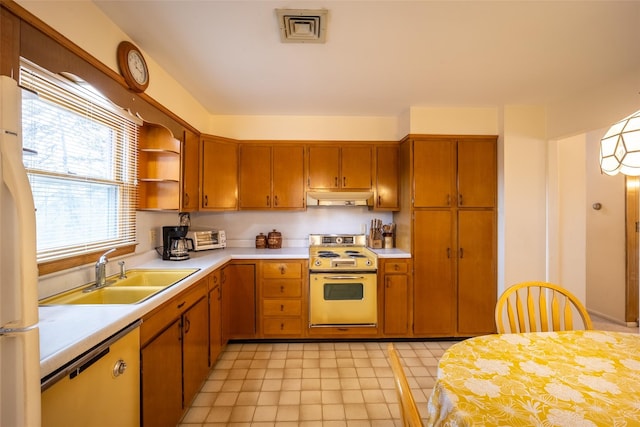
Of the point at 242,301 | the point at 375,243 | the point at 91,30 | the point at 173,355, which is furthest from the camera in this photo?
the point at 375,243

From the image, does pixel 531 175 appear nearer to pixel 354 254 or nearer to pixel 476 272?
pixel 476 272

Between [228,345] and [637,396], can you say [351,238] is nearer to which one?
[228,345]

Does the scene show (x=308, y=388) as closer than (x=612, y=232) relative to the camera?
Yes

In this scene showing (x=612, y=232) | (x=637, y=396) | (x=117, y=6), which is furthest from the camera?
(x=612, y=232)

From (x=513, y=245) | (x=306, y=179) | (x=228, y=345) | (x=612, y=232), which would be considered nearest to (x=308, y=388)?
(x=228, y=345)

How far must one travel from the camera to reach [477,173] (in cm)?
290

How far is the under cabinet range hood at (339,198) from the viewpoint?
313 cm

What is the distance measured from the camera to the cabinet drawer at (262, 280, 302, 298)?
9.25 ft

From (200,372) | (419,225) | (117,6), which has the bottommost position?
(200,372)

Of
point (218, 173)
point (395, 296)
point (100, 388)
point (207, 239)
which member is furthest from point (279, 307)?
point (100, 388)

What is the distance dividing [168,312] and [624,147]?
2.35 metres

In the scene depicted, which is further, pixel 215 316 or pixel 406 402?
pixel 215 316

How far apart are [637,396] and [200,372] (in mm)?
2266

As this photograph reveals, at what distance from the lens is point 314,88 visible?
2.49m
